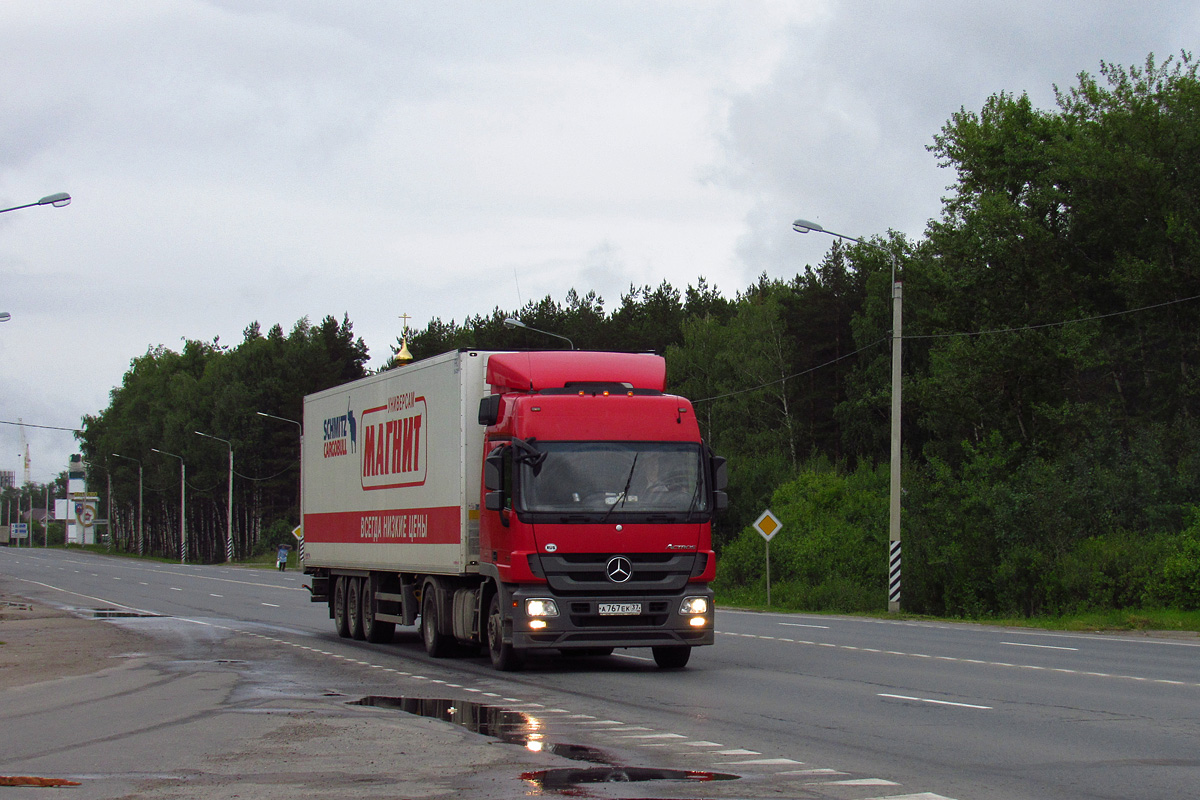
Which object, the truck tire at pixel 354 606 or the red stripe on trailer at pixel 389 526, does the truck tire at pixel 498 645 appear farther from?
the truck tire at pixel 354 606

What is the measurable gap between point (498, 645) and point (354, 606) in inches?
275

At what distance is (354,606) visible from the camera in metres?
23.4

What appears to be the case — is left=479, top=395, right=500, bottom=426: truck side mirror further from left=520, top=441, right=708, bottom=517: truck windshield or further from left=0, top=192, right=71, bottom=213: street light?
left=0, top=192, right=71, bottom=213: street light

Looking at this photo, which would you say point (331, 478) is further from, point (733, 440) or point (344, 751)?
Result: point (733, 440)

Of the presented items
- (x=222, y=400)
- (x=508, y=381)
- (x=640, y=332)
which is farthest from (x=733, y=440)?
(x=508, y=381)

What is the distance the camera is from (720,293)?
115 meters

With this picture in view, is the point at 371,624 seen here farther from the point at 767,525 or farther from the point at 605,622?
the point at 767,525

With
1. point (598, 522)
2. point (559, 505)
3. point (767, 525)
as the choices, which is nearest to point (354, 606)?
point (559, 505)

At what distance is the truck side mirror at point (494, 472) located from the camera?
638 inches

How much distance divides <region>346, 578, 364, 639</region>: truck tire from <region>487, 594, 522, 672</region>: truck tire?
6.28 m

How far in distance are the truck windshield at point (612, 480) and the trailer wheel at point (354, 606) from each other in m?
7.94

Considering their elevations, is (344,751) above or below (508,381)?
below

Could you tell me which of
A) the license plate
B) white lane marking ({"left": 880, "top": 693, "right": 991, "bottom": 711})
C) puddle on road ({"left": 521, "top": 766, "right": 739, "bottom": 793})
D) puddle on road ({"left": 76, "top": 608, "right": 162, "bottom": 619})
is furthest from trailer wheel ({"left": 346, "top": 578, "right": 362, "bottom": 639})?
puddle on road ({"left": 521, "top": 766, "right": 739, "bottom": 793})

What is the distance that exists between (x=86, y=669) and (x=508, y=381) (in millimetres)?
6792
